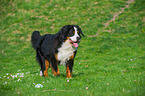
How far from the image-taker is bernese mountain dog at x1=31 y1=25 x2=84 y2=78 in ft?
20.8

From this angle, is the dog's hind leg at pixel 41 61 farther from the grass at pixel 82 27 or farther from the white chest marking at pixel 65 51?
the grass at pixel 82 27

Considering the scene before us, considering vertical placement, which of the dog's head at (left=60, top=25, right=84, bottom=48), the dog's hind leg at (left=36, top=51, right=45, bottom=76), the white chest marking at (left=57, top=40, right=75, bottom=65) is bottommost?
the dog's hind leg at (left=36, top=51, right=45, bottom=76)

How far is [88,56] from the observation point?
48.8 feet

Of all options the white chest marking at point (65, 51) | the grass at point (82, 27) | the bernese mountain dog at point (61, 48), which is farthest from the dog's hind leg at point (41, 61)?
the grass at point (82, 27)

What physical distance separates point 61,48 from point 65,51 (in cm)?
20

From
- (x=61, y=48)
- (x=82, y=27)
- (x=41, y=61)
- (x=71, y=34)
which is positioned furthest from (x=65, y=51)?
(x=82, y=27)

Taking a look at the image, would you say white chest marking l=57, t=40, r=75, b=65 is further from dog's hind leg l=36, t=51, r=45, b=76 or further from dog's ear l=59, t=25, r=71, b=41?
dog's hind leg l=36, t=51, r=45, b=76

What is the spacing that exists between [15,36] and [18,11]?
6.43 m

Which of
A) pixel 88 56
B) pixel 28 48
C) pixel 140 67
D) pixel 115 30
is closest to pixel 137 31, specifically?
pixel 115 30

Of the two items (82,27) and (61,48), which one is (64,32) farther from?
(82,27)

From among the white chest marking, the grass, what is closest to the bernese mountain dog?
the white chest marking

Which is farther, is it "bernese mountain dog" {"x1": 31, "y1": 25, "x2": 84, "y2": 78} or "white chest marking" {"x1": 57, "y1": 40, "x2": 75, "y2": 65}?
"white chest marking" {"x1": 57, "y1": 40, "x2": 75, "y2": 65}

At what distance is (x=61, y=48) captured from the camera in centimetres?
664

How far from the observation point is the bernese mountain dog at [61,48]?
20.8 ft
